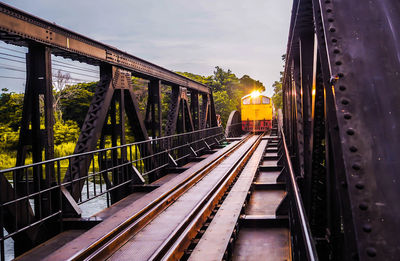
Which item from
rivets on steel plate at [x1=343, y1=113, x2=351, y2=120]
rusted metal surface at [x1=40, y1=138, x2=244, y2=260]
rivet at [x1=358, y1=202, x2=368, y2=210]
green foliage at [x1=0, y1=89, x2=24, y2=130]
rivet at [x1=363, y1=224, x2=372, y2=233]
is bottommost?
rusted metal surface at [x1=40, y1=138, x2=244, y2=260]

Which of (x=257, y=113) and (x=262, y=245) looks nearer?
(x=262, y=245)

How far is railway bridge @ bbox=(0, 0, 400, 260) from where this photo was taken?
5.34ft

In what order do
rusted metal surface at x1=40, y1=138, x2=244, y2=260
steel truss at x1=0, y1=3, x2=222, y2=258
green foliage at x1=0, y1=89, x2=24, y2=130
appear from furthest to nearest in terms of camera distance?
green foliage at x1=0, y1=89, x2=24, y2=130
steel truss at x1=0, y1=3, x2=222, y2=258
rusted metal surface at x1=40, y1=138, x2=244, y2=260

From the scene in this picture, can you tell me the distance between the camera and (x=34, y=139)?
6.50m

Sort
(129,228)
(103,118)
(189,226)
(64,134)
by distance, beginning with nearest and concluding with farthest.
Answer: (129,228)
(189,226)
(103,118)
(64,134)

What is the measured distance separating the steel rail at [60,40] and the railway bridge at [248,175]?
2 centimetres

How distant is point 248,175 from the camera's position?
1134 centimetres

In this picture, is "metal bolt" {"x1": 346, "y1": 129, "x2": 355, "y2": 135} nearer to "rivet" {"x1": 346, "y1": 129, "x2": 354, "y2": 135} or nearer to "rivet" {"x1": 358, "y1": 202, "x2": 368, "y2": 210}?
"rivet" {"x1": 346, "y1": 129, "x2": 354, "y2": 135}

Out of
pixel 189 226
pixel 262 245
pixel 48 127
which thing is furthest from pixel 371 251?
pixel 48 127

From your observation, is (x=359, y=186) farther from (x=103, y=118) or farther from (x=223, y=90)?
(x=223, y=90)

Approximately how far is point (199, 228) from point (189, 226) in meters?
0.40

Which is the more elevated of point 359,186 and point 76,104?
point 76,104

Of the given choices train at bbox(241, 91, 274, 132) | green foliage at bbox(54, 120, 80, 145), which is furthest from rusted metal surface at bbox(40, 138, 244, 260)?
train at bbox(241, 91, 274, 132)

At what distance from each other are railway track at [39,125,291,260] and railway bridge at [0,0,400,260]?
3cm
